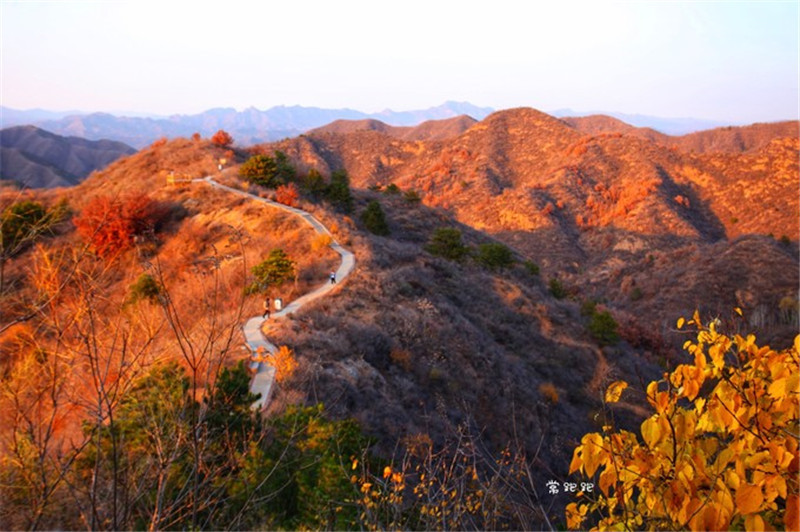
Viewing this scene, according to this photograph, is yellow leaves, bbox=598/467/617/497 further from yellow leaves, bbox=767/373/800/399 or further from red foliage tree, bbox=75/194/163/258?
red foliage tree, bbox=75/194/163/258

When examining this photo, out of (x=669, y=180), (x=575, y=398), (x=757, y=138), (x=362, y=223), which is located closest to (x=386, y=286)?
(x=575, y=398)

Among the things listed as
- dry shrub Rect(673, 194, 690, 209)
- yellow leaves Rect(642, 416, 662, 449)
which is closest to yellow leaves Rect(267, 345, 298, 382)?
yellow leaves Rect(642, 416, 662, 449)

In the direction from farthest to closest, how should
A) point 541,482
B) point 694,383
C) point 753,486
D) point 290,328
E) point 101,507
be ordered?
1. point 290,328
2. point 541,482
3. point 101,507
4. point 694,383
5. point 753,486

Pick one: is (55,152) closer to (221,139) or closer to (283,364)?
(221,139)

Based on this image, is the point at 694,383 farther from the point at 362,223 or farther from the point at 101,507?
the point at 362,223

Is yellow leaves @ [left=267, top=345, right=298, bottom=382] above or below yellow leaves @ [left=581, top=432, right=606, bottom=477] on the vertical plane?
below

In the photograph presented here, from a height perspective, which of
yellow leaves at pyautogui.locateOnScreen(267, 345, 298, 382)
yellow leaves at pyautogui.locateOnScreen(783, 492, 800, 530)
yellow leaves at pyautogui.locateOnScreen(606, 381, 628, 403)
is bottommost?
yellow leaves at pyautogui.locateOnScreen(267, 345, 298, 382)
